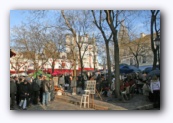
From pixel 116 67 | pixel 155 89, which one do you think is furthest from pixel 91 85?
pixel 155 89

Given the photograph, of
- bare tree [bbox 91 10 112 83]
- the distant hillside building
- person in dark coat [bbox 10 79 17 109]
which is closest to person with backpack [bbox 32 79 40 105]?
person in dark coat [bbox 10 79 17 109]

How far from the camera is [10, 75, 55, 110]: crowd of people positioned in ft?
23.1

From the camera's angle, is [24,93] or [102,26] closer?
[24,93]

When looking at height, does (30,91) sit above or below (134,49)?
below

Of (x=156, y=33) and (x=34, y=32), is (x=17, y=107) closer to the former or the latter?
(x=34, y=32)

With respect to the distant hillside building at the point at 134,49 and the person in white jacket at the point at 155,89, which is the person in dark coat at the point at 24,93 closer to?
the distant hillside building at the point at 134,49

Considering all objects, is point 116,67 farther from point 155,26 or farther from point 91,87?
point 155,26

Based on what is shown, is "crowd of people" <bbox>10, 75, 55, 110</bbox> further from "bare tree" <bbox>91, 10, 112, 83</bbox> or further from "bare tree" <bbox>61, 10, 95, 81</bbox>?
"bare tree" <bbox>91, 10, 112, 83</bbox>

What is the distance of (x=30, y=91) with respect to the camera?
7191 millimetres

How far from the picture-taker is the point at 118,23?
7309 mm

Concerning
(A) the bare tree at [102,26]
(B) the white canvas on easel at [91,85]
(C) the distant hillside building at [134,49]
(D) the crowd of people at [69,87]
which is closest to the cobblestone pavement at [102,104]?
(D) the crowd of people at [69,87]

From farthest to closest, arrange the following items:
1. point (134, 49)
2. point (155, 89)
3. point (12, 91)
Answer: point (134, 49)
point (155, 89)
point (12, 91)
